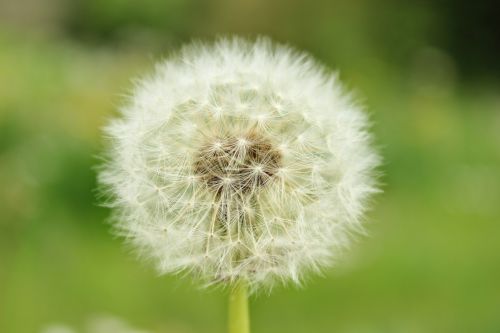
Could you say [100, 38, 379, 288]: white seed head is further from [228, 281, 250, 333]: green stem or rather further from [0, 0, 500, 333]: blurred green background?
[0, 0, 500, 333]: blurred green background

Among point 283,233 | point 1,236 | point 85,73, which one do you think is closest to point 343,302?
point 1,236

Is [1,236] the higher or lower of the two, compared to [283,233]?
higher

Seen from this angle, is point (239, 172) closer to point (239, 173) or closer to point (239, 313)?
point (239, 173)

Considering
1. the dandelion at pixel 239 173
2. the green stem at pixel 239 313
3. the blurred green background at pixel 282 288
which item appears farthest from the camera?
the blurred green background at pixel 282 288

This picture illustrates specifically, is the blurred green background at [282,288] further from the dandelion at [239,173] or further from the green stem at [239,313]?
the green stem at [239,313]

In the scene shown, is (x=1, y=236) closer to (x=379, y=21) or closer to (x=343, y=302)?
(x=343, y=302)

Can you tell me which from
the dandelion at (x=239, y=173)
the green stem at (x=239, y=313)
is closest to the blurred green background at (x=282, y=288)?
the dandelion at (x=239, y=173)

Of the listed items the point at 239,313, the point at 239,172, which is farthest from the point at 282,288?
the point at 239,313

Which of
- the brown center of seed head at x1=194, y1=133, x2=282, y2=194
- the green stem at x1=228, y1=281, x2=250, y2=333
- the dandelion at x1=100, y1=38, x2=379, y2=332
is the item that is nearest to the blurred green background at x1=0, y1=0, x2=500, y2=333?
the dandelion at x1=100, y1=38, x2=379, y2=332
